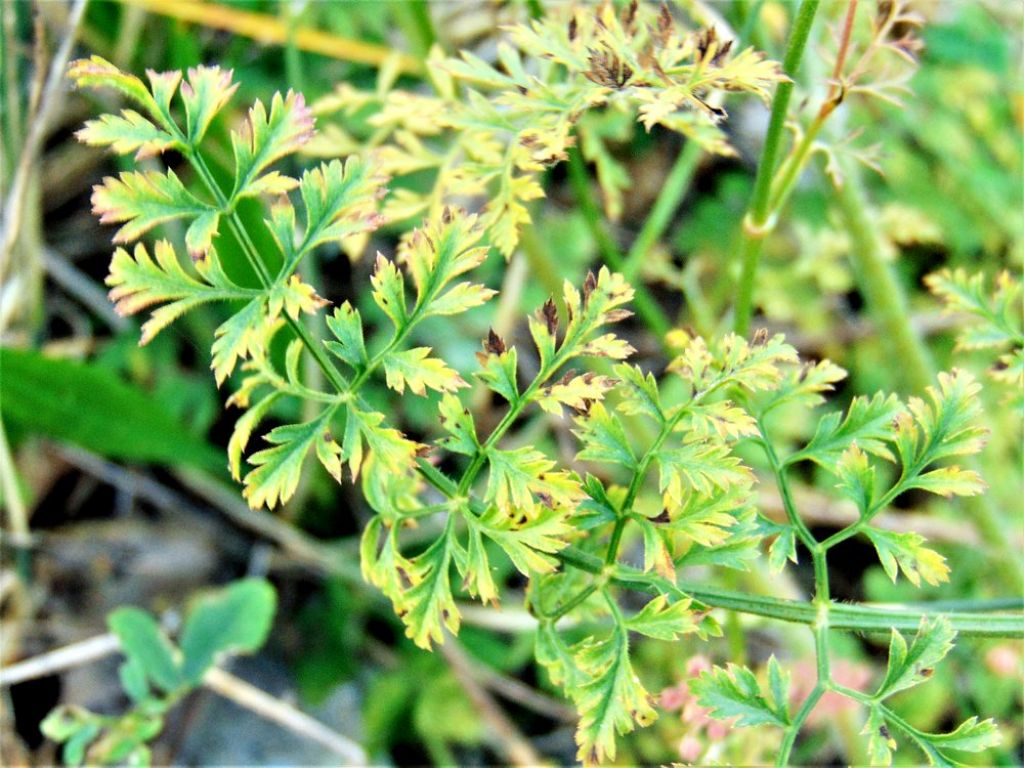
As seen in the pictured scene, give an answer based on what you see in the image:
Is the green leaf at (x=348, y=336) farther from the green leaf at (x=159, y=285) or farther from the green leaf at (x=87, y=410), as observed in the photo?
the green leaf at (x=87, y=410)

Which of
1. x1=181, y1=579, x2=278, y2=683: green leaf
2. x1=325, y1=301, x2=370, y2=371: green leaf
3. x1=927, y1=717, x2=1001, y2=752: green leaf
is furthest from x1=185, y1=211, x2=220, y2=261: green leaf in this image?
x1=181, y1=579, x2=278, y2=683: green leaf

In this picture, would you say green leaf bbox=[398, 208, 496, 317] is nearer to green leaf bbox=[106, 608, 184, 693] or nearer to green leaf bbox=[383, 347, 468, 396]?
green leaf bbox=[383, 347, 468, 396]

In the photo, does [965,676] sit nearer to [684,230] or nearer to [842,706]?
[842,706]

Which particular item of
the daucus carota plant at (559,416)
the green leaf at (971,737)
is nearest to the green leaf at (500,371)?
the daucus carota plant at (559,416)

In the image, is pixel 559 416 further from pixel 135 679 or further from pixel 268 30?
pixel 268 30

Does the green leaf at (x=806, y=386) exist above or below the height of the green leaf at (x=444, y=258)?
below
